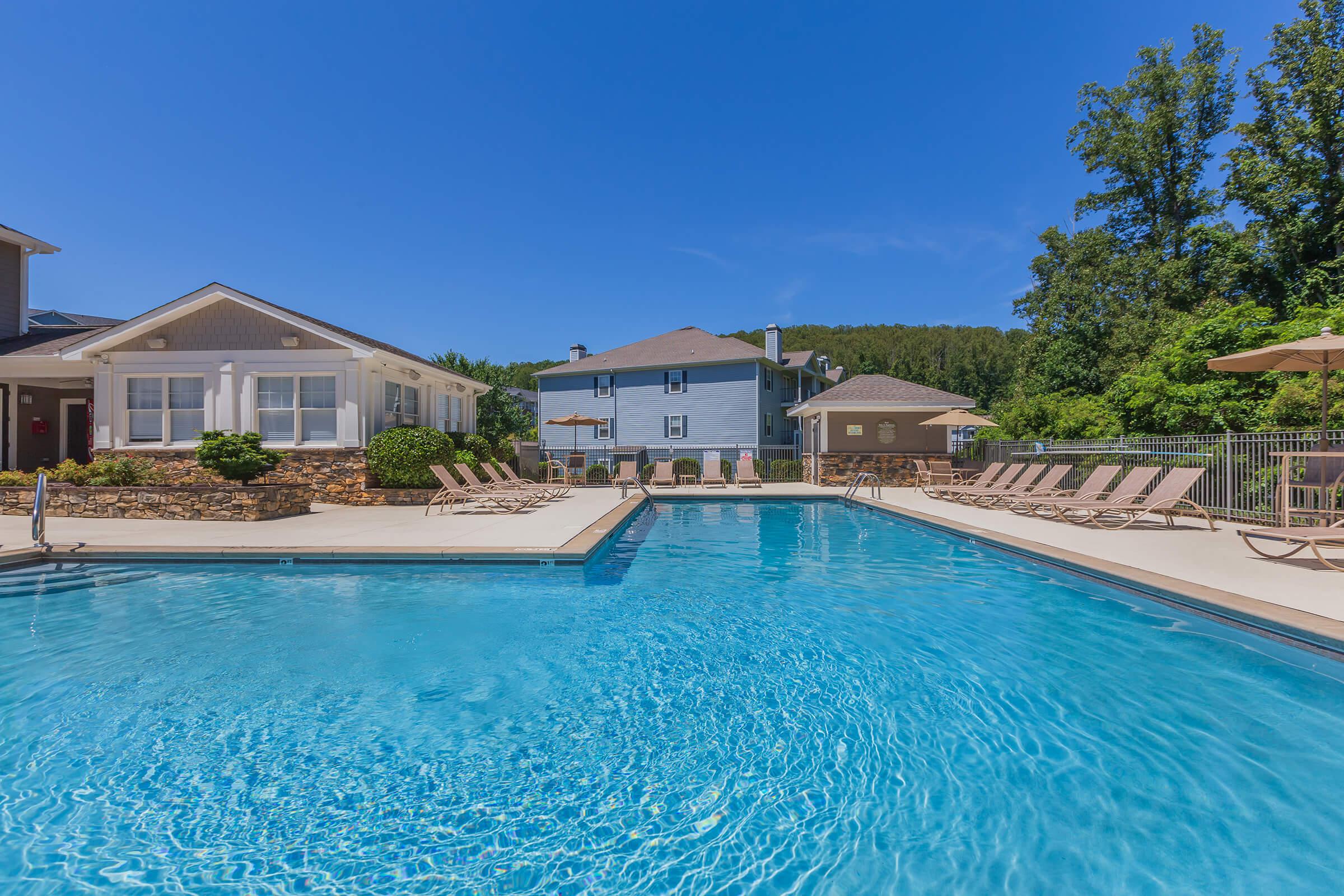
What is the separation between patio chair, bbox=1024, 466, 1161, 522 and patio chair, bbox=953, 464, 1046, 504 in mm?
2067

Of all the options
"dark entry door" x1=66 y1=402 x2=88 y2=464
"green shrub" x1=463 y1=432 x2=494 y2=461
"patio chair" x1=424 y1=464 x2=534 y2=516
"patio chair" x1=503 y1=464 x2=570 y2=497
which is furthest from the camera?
"green shrub" x1=463 y1=432 x2=494 y2=461

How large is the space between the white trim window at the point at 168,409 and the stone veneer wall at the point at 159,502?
234 centimetres

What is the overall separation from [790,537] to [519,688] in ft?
23.2

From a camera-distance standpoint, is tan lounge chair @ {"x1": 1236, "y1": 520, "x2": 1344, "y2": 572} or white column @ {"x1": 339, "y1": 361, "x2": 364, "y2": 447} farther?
white column @ {"x1": 339, "y1": 361, "x2": 364, "y2": 447}

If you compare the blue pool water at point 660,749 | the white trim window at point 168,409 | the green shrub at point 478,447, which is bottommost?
the blue pool water at point 660,749

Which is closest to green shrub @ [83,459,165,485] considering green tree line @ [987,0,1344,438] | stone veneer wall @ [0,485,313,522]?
stone veneer wall @ [0,485,313,522]

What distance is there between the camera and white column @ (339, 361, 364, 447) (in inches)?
521

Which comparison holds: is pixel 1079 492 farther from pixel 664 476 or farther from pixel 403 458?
pixel 403 458

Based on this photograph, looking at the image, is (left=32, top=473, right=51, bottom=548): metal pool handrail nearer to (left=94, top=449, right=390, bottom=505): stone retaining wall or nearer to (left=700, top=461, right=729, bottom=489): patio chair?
(left=94, top=449, right=390, bottom=505): stone retaining wall

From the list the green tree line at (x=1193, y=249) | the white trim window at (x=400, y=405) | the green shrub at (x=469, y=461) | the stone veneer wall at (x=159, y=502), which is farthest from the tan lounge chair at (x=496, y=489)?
the green tree line at (x=1193, y=249)

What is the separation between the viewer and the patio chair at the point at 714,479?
19938mm

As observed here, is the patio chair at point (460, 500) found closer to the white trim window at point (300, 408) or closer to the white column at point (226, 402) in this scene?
the white trim window at point (300, 408)

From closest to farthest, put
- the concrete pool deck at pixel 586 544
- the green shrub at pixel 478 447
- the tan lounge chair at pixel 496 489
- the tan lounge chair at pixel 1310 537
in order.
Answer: the concrete pool deck at pixel 586 544
the tan lounge chair at pixel 1310 537
the tan lounge chair at pixel 496 489
the green shrub at pixel 478 447

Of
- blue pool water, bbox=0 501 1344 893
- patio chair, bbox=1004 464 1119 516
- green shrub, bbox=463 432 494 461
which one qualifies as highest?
green shrub, bbox=463 432 494 461
